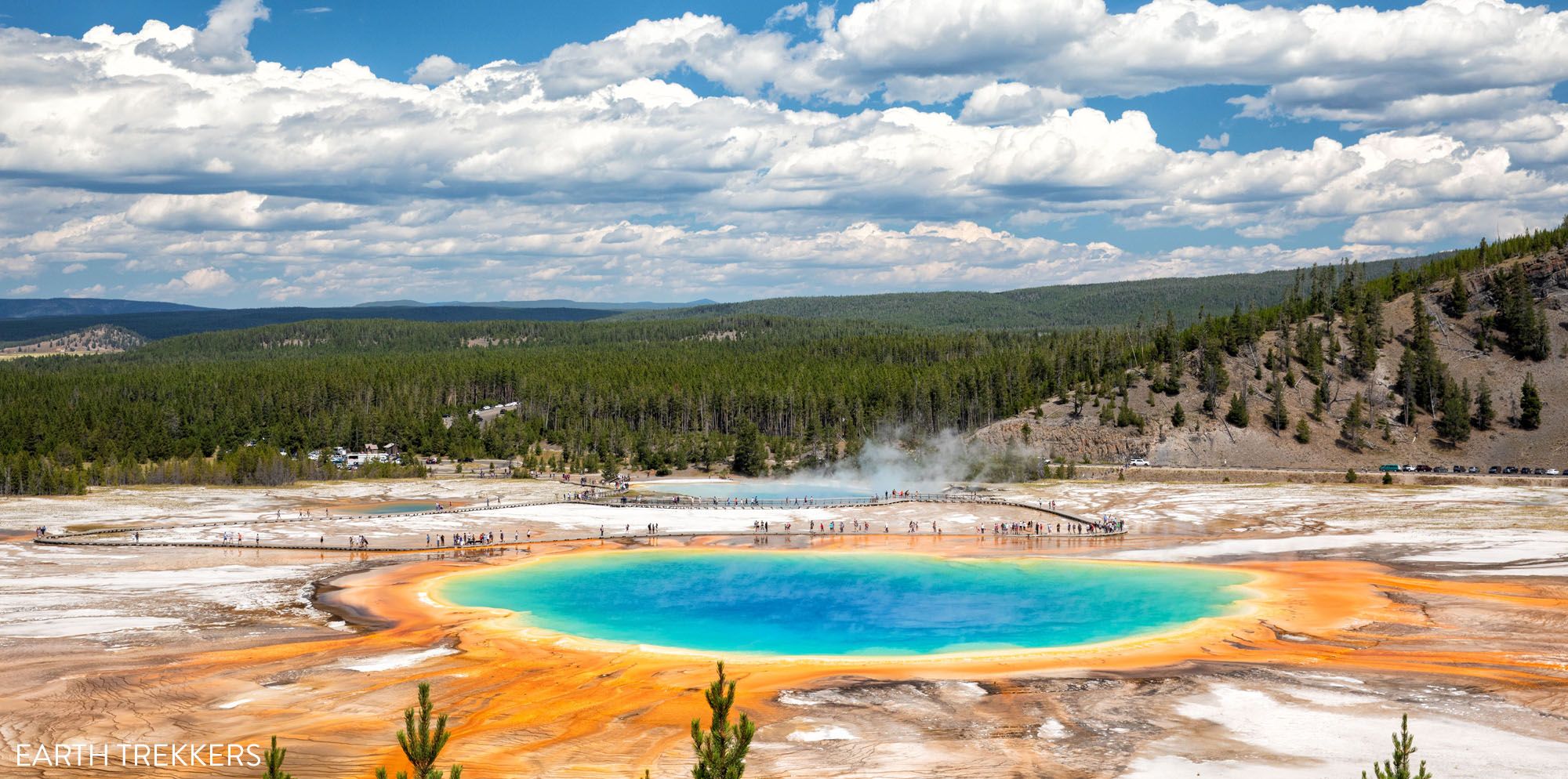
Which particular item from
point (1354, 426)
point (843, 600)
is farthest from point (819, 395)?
point (843, 600)

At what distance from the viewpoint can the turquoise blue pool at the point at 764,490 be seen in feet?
297

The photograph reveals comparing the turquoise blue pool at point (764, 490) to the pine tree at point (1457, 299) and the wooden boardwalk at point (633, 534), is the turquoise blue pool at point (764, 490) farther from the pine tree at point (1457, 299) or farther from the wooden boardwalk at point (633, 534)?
the pine tree at point (1457, 299)

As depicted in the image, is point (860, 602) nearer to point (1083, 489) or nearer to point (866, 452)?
point (1083, 489)

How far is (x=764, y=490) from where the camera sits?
9662cm

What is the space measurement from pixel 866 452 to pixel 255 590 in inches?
2733

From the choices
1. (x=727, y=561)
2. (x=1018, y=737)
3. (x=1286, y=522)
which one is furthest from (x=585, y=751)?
(x=1286, y=522)

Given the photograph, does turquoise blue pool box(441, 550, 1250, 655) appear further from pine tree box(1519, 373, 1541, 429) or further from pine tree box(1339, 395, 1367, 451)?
pine tree box(1519, 373, 1541, 429)

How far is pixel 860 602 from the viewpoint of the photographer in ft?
154

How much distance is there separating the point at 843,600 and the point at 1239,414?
6742cm

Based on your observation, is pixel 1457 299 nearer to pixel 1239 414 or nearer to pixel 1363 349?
pixel 1363 349

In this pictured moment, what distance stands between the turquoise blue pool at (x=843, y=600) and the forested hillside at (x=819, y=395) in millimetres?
51309

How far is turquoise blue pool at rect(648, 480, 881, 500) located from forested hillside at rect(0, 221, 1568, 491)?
6988 millimetres

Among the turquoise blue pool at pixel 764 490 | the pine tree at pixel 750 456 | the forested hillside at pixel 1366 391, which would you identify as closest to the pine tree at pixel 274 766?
the turquoise blue pool at pixel 764 490

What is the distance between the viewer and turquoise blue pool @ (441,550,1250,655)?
40.2m
